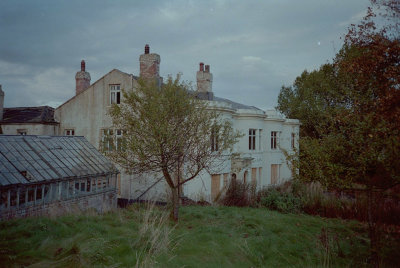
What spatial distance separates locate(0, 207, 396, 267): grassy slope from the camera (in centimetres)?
643

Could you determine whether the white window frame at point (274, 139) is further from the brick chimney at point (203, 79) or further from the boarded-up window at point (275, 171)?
the brick chimney at point (203, 79)

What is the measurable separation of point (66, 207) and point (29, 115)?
1325 centimetres

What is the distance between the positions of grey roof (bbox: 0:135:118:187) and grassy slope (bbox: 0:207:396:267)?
17.7ft

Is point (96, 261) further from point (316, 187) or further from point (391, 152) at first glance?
point (316, 187)

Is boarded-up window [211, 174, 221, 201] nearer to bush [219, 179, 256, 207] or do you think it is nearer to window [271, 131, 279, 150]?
bush [219, 179, 256, 207]

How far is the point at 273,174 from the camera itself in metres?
29.4

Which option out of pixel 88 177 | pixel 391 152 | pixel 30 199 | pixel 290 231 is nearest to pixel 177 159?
pixel 290 231

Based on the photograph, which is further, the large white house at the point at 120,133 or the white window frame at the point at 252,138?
the white window frame at the point at 252,138

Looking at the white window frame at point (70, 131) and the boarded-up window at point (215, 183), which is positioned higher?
the white window frame at point (70, 131)

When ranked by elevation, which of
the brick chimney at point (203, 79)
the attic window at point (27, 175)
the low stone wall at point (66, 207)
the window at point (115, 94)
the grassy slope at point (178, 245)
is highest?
the brick chimney at point (203, 79)

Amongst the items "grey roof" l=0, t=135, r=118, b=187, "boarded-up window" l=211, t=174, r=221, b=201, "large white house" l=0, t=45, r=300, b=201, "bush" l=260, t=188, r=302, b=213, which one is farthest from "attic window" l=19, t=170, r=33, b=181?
"bush" l=260, t=188, r=302, b=213

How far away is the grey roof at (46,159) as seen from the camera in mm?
13703

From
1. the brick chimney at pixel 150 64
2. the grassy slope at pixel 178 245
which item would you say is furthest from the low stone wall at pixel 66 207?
the brick chimney at pixel 150 64

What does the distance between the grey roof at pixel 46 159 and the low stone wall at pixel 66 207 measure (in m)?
1.10
